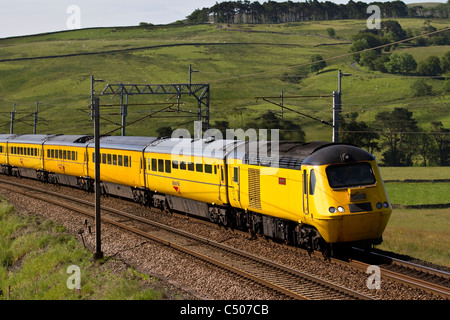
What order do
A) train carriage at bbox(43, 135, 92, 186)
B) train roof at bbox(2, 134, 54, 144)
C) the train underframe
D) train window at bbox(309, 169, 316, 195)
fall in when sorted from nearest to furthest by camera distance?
train window at bbox(309, 169, 316, 195) → the train underframe → train carriage at bbox(43, 135, 92, 186) → train roof at bbox(2, 134, 54, 144)

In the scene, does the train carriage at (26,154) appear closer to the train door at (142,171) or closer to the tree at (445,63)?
the train door at (142,171)

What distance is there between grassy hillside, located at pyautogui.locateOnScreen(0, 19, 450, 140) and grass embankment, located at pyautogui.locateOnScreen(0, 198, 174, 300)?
58928 mm

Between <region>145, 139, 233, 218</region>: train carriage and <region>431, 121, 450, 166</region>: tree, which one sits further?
<region>431, 121, 450, 166</region>: tree

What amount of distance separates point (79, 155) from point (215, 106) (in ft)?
267

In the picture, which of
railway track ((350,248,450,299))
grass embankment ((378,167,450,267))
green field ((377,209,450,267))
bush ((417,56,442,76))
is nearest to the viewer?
railway track ((350,248,450,299))

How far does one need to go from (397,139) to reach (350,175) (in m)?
70.8

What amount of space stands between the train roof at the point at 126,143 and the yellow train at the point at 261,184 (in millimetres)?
81

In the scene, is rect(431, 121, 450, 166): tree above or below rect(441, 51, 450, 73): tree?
below

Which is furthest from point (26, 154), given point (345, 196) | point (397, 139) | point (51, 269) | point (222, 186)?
point (397, 139)

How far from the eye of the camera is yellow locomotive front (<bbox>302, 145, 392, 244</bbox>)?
17234 millimetres

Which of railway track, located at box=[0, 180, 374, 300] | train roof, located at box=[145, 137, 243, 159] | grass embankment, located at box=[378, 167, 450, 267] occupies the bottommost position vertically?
grass embankment, located at box=[378, 167, 450, 267]

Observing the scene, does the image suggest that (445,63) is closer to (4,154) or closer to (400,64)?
(400,64)

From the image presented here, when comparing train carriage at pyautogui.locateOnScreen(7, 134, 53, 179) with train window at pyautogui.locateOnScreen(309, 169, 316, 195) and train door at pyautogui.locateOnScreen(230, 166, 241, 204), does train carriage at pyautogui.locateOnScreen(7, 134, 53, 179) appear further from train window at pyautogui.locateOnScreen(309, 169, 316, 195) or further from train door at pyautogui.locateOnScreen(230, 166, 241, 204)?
train window at pyautogui.locateOnScreen(309, 169, 316, 195)

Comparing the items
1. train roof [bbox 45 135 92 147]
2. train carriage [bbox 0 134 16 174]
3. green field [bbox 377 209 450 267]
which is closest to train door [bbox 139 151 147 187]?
train roof [bbox 45 135 92 147]
